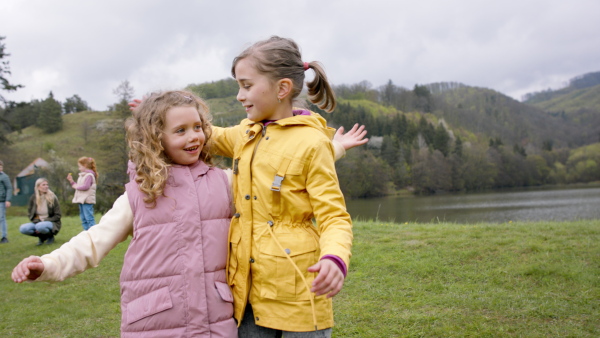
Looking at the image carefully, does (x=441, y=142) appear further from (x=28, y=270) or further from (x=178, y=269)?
(x=28, y=270)

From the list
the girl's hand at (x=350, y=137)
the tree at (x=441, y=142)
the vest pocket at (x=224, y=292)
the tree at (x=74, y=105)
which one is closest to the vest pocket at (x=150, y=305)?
the vest pocket at (x=224, y=292)

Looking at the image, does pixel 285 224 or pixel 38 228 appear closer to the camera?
pixel 285 224

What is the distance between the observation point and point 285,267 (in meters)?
2.00

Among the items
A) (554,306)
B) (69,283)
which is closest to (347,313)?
(554,306)

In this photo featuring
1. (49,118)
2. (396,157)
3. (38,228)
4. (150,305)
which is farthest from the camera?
(49,118)

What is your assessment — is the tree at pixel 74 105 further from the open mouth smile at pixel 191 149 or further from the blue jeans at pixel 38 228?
the open mouth smile at pixel 191 149

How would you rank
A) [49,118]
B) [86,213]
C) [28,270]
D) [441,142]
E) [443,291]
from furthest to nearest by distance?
[441,142], [49,118], [86,213], [443,291], [28,270]

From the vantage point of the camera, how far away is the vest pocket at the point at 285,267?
6.56 feet

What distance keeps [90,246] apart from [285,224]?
2.94ft

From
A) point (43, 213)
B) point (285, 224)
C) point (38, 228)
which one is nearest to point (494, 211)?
point (43, 213)

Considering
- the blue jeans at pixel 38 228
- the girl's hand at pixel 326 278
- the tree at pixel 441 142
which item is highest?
the tree at pixel 441 142

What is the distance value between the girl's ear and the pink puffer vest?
598mm

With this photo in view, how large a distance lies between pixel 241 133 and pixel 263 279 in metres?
0.78

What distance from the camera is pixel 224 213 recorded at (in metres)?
2.18
